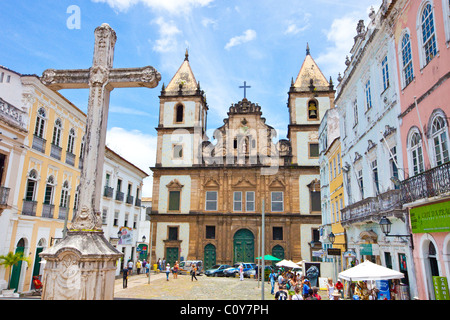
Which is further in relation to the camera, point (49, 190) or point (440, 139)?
point (49, 190)

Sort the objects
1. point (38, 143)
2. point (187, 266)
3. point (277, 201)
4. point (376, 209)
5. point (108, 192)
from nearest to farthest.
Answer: point (376, 209), point (38, 143), point (108, 192), point (187, 266), point (277, 201)

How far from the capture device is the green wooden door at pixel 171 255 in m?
36.3

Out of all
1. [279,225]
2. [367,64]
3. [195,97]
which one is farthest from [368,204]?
[195,97]

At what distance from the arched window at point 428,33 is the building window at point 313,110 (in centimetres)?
2795

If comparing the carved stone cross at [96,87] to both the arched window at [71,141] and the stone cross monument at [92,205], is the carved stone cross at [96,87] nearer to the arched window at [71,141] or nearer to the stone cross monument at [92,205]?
the stone cross monument at [92,205]

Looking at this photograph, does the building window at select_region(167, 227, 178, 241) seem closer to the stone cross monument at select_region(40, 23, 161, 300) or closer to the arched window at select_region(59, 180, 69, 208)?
the arched window at select_region(59, 180, 69, 208)

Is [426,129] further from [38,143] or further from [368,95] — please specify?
[38,143]

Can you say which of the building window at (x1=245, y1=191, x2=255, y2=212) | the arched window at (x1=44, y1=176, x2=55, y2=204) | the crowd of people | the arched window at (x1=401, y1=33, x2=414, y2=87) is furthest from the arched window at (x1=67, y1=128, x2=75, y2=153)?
the arched window at (x1=401, y1=33, x2=414, y2=87)

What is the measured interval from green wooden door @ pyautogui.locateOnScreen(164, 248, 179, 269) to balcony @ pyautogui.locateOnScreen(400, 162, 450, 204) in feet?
93.9

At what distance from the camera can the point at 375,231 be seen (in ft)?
49.9

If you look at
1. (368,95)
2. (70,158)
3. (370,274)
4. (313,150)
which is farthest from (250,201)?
(370,274)

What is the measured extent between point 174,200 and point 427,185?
3084cm

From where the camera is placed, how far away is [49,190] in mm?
20984
